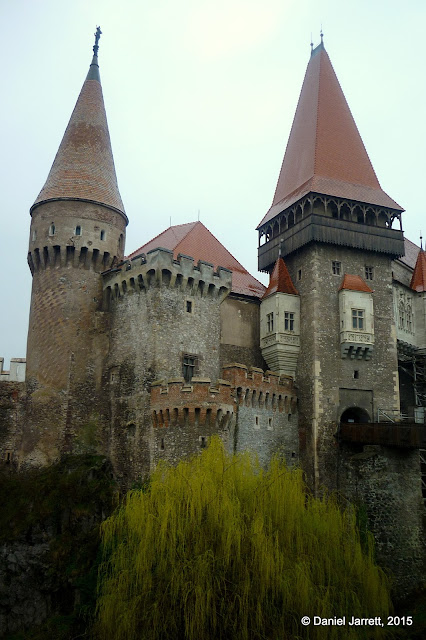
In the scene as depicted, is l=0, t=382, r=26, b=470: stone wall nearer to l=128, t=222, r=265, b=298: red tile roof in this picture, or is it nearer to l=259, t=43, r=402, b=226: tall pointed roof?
l=128, t=222, r=265, b=298: red tile roof

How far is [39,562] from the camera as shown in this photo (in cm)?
2459

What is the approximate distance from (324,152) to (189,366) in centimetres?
1396

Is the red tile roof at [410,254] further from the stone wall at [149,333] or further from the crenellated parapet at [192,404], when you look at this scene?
the crenellated parapet at [192,404]

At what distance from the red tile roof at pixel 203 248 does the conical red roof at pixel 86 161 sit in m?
3.27

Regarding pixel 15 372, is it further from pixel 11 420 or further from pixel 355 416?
pixel 355 416

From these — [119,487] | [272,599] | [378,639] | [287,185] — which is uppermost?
[287,185]

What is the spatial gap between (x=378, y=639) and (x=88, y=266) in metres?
19.4

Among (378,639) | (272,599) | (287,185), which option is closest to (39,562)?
(272,599)

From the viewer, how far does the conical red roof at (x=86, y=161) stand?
31.3m

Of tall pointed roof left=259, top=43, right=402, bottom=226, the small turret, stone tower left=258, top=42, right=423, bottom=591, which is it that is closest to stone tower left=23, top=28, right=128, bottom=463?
the small turret

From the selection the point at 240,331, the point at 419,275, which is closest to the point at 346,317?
the point at 240,331

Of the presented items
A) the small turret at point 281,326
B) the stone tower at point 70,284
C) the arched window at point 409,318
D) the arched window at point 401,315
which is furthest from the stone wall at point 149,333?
the arched window at point 409,318

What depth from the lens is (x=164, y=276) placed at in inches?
1170

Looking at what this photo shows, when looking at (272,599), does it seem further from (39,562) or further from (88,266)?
(88,266)
